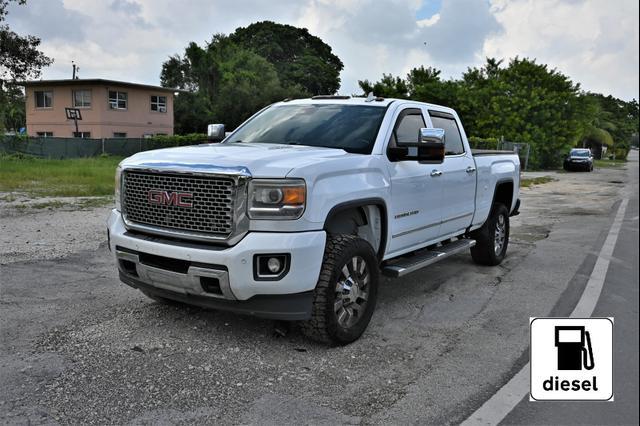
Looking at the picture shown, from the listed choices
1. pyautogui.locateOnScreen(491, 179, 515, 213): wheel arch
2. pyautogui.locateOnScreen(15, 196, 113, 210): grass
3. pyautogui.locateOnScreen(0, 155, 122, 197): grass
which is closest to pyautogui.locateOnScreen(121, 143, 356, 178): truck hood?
pyautogui.locateOnScreen(491, 179, 515, 213): wheel arch

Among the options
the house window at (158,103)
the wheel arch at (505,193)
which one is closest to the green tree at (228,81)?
the house window at (158,103)

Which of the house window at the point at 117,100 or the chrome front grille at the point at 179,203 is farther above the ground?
the house window at the point at 117,100

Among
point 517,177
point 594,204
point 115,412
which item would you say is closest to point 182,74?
point 594,204

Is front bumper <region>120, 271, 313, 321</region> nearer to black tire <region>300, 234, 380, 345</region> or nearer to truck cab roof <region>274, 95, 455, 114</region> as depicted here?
black tire <region>300, 234, 380, 345</region>

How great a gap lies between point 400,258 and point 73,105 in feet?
132

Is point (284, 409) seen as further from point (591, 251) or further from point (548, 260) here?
point (591, 251)

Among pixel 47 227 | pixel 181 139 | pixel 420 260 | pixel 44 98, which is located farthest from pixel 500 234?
pixel 44 98

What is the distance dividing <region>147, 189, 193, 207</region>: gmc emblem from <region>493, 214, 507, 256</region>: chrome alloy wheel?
4814mm

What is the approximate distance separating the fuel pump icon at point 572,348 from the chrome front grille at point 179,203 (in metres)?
2.73

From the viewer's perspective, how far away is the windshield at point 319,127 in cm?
538

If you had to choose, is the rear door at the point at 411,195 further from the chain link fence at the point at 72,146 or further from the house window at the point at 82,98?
the house window at the point at 82,98

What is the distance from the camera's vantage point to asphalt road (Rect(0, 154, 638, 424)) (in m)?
3.55

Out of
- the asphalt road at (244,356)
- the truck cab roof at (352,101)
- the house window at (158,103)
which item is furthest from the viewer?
the house window at (158,103)

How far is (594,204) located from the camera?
56.1 feet
